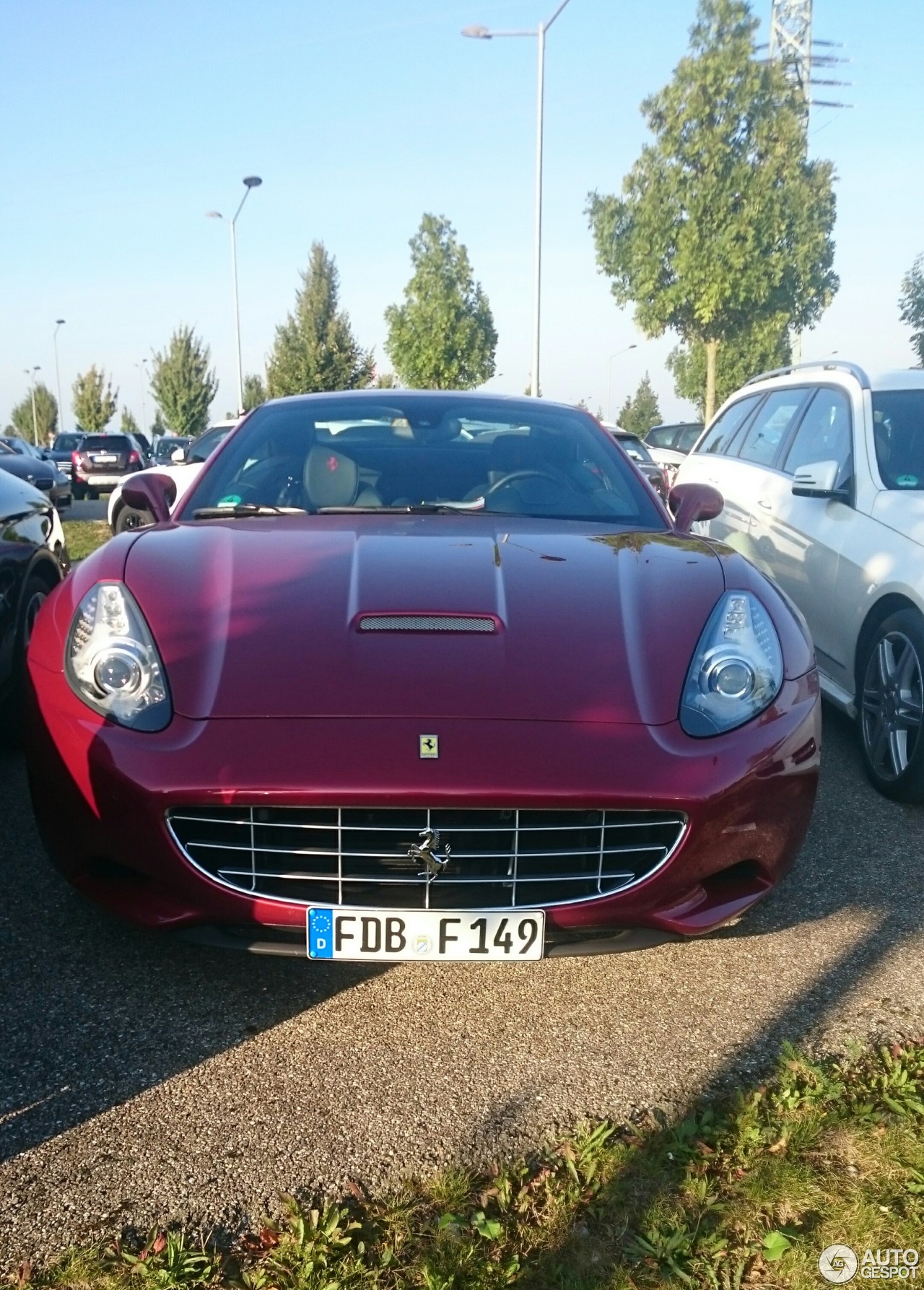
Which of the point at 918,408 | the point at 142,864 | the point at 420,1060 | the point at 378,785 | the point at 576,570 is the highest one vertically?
the point at 918,408

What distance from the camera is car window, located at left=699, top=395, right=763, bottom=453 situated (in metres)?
6.75

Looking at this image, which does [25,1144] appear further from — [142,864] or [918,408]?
[918,408]

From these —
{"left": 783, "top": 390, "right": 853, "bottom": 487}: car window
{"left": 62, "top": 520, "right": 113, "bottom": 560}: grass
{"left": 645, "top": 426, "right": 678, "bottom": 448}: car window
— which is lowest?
{"left": 62, "top": 520, "right": 113, "bottom": 560}: grass

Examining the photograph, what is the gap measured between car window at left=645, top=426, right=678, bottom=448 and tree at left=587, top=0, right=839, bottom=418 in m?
10.6

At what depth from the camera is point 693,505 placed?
389cm

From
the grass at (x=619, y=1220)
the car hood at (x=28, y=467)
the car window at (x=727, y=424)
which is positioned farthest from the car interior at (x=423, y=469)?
the car hood at (x=28, y=467)

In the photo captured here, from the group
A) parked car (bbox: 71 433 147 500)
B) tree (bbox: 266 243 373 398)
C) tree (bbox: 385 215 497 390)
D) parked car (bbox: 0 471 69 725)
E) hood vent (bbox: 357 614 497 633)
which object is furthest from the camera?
tree (bbox: 266 243 373 398)

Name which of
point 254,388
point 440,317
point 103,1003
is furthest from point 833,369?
point 254,388

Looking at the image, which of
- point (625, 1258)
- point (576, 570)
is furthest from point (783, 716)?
point (625, 1258)

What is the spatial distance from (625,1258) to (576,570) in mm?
1693

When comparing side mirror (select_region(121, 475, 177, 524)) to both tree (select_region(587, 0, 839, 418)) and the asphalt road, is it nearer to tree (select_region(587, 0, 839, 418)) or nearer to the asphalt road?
the asphalt road

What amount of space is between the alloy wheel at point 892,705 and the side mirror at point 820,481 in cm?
74

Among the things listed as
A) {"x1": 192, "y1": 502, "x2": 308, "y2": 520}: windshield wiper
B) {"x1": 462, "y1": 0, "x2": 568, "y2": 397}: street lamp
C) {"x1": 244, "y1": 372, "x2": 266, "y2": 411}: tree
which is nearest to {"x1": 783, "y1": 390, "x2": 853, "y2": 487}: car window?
{"x1": 192, "y1": 502, "x2": 308, "y2": 520}: windshield wiper

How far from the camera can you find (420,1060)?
2.52 metres
